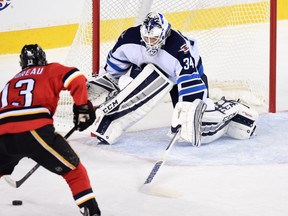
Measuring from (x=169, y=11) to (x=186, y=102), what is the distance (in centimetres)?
158

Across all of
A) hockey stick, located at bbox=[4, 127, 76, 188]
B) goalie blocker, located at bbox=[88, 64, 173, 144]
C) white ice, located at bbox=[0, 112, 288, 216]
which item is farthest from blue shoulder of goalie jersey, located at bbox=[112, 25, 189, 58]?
hockey stick, located at bbox=[4, 127, 76, 188]

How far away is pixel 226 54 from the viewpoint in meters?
5.48

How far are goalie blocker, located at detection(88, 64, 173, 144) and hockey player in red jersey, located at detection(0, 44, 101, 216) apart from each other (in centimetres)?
126

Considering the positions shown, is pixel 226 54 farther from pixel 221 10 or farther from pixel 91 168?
pixel 91 168

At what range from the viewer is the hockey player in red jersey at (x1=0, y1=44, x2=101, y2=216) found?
3047 millimetres

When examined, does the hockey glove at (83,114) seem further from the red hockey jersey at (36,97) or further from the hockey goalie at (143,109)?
the hockey goalie at (143,109)

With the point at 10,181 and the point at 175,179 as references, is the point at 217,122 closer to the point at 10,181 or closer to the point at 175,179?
the point at 175,179

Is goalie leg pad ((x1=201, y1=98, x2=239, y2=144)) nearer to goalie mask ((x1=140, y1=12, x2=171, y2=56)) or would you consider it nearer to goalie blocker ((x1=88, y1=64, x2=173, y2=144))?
goalie blocker ((x1=88, y1=64, x2=173, y2=144))

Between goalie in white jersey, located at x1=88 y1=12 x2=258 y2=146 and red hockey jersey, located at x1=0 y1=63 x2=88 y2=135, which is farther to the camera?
goalie in white jersey, located at x1=88 y1=12 x2=258 y2=146

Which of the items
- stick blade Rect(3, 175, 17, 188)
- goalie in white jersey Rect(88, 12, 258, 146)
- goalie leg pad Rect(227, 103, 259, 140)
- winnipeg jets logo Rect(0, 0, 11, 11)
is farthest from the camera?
winnipeg jets logo Rect(0, 0, 11, 11)

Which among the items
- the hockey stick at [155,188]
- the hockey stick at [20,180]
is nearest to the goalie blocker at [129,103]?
the hockey stick at [155,188]

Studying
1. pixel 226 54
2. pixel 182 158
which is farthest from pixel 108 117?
pixel 226 54

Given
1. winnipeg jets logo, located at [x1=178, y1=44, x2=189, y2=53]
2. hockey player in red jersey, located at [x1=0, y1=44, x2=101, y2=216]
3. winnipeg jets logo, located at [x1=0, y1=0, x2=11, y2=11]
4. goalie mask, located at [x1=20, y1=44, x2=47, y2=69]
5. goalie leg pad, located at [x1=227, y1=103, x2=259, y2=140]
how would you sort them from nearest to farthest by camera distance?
1. hockey player in red jersey, located at [x1=0, y1=44, x2=101, y2=216]
2. goalie mask, located at [x1=20, y1=44, x2=47, y2=69]
3. winnipeg jets logo, located at [x1=178, y1=44, x2=189, y2=53]
4. goalie leg pad, located at [x1=227, y1=103, x2=259, y2=140]
5. winnipeg jets logo, located at [x1=0, y1=0, x2=11, y2=11]

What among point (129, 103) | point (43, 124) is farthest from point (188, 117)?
point (43, 124)
